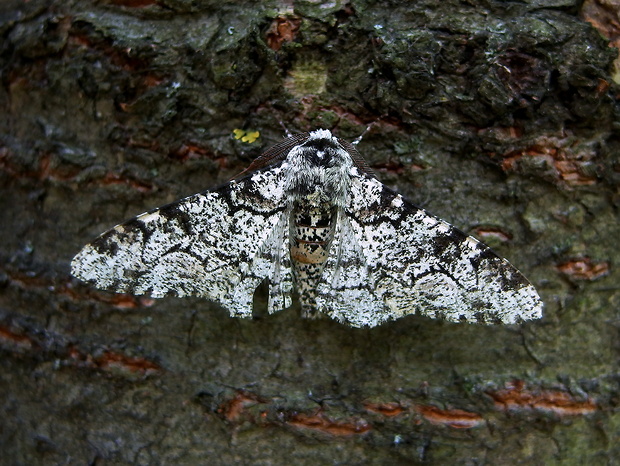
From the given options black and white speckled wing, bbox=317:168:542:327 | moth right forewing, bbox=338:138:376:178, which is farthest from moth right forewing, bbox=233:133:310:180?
black and white speckled wing, bbox=317:168:542:327

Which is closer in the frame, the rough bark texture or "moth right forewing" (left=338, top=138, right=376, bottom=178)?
the rough bark texture

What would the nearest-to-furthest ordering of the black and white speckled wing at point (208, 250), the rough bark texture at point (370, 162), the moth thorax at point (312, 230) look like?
the rough bark texture at point (370, 162) < the black and white speckled wing at point (208, 250) < the moth thorax at point (312, 230)

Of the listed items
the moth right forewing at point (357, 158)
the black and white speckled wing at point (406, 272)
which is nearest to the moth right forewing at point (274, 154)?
the moth right forewing at point (357, 158)

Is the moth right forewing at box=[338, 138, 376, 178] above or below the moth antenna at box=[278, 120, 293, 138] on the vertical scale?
below

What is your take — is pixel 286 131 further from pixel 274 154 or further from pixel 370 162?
pixel 370 162

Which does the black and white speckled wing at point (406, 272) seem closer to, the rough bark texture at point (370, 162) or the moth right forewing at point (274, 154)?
the rough bark texture at point (370, 162)

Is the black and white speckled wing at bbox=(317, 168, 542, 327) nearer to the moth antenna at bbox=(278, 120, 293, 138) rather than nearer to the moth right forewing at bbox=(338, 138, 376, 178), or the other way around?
the moth right forewing at bbox=(338, 138, 376, 178)

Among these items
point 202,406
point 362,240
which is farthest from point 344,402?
point 362,240
